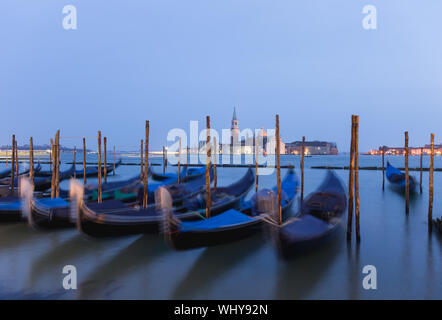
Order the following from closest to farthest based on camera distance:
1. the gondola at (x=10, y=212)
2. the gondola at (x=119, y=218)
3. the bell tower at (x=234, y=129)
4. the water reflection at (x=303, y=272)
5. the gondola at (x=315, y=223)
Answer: the water reflection at (x=303, y=272) < the gondola at (x=315, y=223) < the gondola at (x=119, y=218) < the gondola at (x=10, y=212) < the bell tower at (x=234, y=129)

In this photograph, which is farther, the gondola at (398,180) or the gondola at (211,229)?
the gondola at (398,180)

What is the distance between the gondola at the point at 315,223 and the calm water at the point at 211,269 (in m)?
0.33

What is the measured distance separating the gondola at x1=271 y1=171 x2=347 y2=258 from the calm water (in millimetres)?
330

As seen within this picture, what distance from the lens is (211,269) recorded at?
15.2 ft

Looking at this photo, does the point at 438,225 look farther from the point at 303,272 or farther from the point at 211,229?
the point at 211,229

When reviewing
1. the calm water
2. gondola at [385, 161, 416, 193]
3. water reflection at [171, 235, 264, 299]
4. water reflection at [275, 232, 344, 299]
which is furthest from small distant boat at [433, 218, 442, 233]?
gondola at [385, 161, 416, 193]

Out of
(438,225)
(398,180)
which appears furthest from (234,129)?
(438,225)

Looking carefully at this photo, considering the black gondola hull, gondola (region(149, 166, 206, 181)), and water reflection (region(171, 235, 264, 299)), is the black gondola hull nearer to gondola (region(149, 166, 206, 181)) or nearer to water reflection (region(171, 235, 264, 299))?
water reflection (region(171, 235, 264, 299))

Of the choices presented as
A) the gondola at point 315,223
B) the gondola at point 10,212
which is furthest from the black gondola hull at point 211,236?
the gondola at point 10,212

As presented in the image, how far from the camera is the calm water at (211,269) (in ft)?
13.0

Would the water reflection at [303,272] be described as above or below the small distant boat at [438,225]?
below

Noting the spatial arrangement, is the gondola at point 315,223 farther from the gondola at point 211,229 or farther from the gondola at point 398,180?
the gondola at point 398,180
